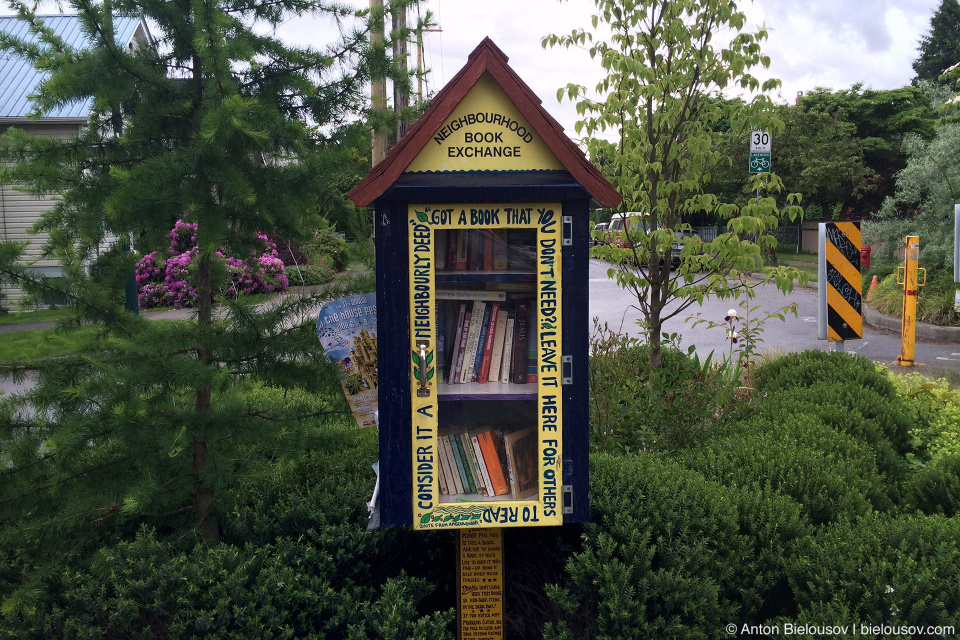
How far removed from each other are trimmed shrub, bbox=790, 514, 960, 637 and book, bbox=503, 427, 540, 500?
1.12 m

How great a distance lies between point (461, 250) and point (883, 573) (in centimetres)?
204

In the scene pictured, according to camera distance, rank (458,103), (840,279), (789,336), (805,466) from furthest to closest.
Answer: (789,336), (840,279), (805,466), (458,103)

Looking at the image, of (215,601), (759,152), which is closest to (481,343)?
(215,601)

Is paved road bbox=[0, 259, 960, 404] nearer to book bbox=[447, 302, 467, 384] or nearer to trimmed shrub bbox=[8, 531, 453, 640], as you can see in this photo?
book bbox=[447, 302, 467, 384]

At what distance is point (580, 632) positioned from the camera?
9.78 feet

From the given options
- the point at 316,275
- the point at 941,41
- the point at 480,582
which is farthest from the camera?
the point at 941,41

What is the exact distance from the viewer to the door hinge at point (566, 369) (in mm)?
2857

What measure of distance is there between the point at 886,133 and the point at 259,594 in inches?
1389

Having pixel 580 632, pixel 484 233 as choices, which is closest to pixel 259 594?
pixel 580 632

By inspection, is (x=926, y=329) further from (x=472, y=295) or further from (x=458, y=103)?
(x=458, y=103)

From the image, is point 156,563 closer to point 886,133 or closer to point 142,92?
point 142,92

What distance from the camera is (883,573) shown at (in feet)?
9.11

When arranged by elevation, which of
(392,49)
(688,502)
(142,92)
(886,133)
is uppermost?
(886,133)

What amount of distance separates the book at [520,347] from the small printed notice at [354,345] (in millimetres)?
697
